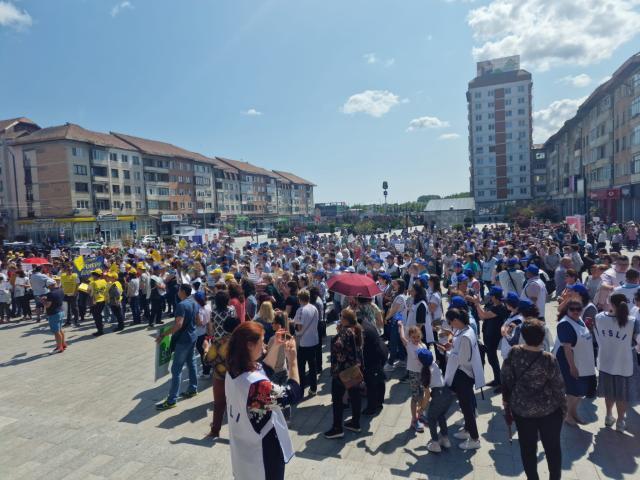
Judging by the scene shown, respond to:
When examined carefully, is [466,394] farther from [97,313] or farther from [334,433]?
[97,313]

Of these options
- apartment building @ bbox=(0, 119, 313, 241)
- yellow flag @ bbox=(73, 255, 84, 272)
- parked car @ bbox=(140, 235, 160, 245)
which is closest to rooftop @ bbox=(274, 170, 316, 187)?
apartment building @ bbox=(0, 119, 313, 241)

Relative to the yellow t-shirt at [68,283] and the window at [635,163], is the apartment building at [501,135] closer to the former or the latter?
the window at [635,163]

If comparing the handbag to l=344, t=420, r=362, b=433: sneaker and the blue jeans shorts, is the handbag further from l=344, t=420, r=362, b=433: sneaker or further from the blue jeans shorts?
the blue jeans shorts

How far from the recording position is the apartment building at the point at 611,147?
1344 inches

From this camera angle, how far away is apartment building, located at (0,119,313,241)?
2137 inches

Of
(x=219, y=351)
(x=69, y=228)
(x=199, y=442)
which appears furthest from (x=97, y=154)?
(x=219, y=351)

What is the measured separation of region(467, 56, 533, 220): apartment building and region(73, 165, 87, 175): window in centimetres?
7161

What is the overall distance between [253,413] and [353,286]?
4278 millimetres

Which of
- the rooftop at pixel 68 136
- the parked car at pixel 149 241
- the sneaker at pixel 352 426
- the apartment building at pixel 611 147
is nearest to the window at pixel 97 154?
the rooftop at pixel 68 136

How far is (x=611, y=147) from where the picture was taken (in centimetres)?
4034

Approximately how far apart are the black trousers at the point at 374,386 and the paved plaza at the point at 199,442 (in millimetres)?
196

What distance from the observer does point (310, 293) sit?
715 cm

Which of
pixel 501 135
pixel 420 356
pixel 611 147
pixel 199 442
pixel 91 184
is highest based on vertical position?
pixel 501 135

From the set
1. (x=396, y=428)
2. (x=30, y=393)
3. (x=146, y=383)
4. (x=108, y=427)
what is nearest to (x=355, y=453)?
(x=396, y=428)
